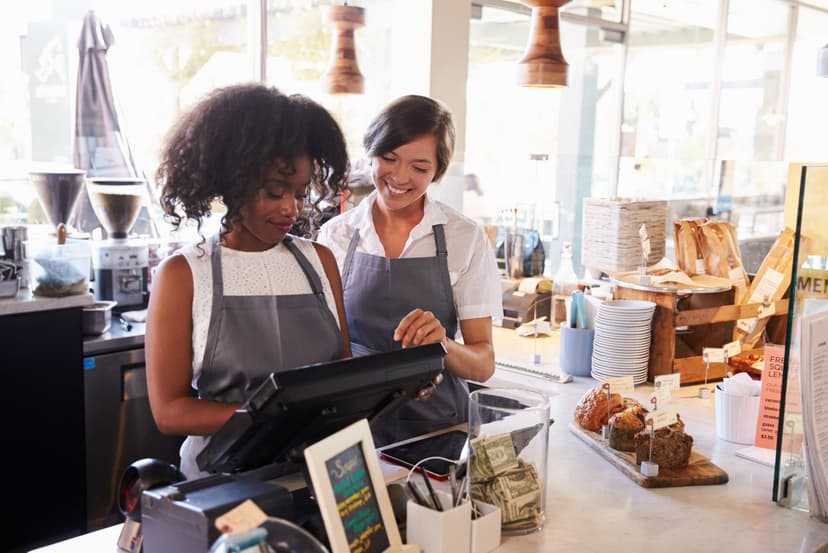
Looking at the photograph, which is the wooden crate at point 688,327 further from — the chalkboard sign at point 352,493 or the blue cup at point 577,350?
the chalkboard sign at point 352,493

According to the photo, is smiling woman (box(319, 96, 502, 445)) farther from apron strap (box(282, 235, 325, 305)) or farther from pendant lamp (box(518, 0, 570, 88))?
pendant lamp (box(518, 0, 570, 88))

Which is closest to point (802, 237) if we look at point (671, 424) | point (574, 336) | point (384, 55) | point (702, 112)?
point (671, 424)

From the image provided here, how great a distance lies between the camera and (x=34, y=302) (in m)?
3.12

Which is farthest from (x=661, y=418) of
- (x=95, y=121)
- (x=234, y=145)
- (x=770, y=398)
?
(x=95, y=121)

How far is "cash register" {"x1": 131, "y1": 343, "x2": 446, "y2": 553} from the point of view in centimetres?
116

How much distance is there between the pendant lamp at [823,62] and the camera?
12.6ft

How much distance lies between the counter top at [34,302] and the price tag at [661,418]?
2.28 meters

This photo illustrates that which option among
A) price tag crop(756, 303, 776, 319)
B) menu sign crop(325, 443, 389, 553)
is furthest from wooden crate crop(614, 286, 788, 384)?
menu sign crop(325, 443, 389, 553)

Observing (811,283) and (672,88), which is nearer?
(811,283)

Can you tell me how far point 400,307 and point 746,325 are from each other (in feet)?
4.36

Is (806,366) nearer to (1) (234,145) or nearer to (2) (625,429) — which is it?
(2) (625,429)

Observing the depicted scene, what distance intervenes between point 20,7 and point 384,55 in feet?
7.24

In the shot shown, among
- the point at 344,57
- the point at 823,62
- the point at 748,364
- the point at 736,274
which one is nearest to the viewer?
the point at 748,364

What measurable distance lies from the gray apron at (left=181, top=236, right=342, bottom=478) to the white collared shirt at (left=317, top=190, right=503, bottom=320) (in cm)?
41
